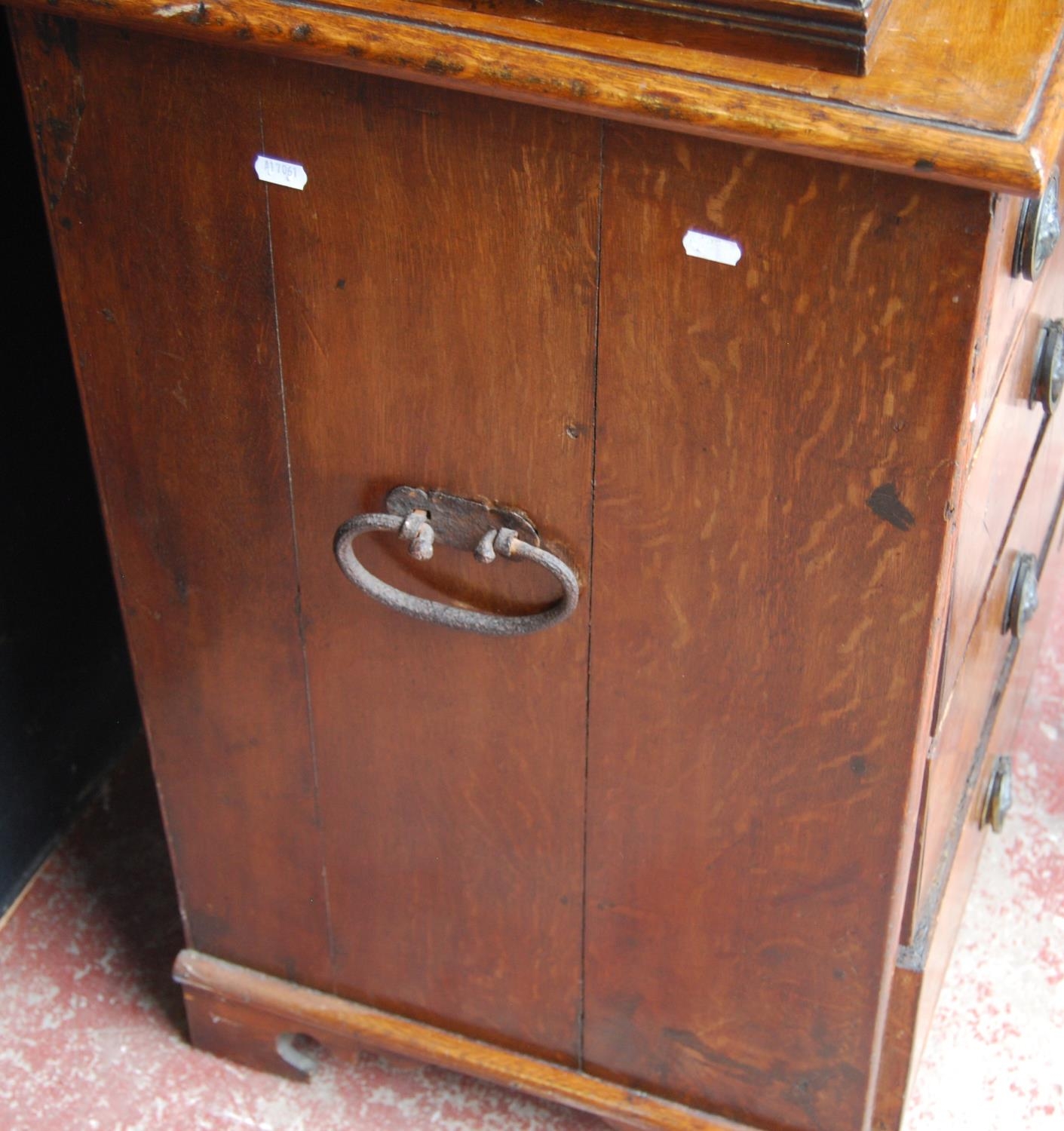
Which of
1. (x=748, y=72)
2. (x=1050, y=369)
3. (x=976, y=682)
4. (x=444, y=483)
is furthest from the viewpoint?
(x=976, y=682)

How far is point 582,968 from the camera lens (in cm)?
148

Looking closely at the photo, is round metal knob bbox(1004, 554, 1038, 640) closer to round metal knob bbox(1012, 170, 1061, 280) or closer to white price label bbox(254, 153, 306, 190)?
round metal knob bbox(1012, 170, 1061, 280)

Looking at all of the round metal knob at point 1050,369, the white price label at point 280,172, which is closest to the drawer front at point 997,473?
the round metal knob at point 1050,369

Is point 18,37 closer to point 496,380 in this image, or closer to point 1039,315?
point 496,380

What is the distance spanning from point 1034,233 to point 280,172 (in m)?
0.49

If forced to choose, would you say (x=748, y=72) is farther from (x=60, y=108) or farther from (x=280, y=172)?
(x=60, y=108)

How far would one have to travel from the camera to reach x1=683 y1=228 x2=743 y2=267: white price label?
39.3 inches

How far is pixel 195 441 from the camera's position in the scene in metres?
1.26

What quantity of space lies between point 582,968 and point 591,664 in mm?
368

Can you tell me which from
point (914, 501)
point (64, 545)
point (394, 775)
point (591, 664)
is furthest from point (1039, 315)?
point (64, 545)

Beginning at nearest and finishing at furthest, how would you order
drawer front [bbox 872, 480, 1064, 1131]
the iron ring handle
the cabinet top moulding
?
the cabinet top moulding → the iron ring handle → drawer front [bbox 872, 480, 1064, 1131]

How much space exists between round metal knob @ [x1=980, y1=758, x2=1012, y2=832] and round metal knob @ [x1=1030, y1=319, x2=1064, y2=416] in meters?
0.54

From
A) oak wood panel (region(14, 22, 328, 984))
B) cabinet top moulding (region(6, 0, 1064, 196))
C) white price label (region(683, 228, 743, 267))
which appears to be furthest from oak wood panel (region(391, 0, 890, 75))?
oak wood panel (region(14, 22, 328, 984))

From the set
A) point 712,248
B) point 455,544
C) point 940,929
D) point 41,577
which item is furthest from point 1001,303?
point 41,577
